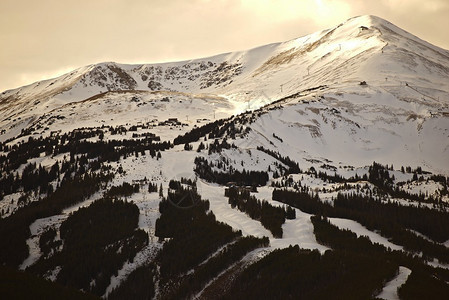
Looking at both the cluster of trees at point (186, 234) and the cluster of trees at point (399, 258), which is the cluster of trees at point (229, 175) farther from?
the cluster of trees at point (399, 258)

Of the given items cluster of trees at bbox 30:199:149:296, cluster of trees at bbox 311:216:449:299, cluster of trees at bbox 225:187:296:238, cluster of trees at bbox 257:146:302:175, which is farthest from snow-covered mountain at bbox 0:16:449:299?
cluster of trees at bbox 257:146:302:175

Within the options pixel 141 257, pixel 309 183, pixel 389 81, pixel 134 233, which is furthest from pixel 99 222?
pixel 389 81

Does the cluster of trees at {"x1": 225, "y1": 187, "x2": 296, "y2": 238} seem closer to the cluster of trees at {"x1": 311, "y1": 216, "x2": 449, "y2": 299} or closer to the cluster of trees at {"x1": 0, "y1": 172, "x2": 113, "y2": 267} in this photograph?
the cluster of trees at {"x1": 311, "y1": 216, "x2": 449, "y2": 299}

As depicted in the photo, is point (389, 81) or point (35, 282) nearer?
point (35, 282)

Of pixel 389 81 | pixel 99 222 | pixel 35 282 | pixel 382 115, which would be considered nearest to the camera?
pixel 35 282

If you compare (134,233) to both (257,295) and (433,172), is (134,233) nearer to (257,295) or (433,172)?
(257,295)

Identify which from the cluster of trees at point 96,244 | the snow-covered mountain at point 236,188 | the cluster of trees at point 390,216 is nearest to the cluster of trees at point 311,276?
the snow-covered mountain at point 236,188

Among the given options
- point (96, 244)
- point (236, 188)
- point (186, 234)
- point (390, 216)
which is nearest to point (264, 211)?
point (186, 234)
